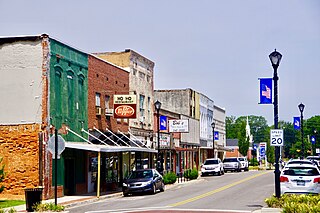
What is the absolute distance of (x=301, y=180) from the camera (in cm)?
2370

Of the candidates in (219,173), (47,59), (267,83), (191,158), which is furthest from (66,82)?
(191,158)

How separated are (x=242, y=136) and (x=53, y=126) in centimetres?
7400

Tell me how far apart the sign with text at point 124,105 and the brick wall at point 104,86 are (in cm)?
112

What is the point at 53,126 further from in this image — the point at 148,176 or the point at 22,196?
the point at 148,176

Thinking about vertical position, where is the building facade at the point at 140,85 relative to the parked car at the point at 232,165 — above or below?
above

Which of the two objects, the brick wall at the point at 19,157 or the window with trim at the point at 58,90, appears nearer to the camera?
the brick wall at the point at 19,157

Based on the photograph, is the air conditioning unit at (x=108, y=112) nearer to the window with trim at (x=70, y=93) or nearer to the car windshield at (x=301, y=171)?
the window with trim at (x=70, y=93)

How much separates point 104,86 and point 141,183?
8.60m

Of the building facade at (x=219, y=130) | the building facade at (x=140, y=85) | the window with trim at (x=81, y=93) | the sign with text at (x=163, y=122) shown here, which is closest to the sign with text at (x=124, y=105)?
the window with trim at (x=81, y=93)

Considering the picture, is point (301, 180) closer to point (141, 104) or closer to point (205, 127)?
point (141, 104)

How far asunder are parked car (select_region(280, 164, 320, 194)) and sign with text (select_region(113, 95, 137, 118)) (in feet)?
47.3

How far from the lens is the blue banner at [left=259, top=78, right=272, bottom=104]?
22000 mm

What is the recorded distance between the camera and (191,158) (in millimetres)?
65375

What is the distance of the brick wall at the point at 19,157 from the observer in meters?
29.8
